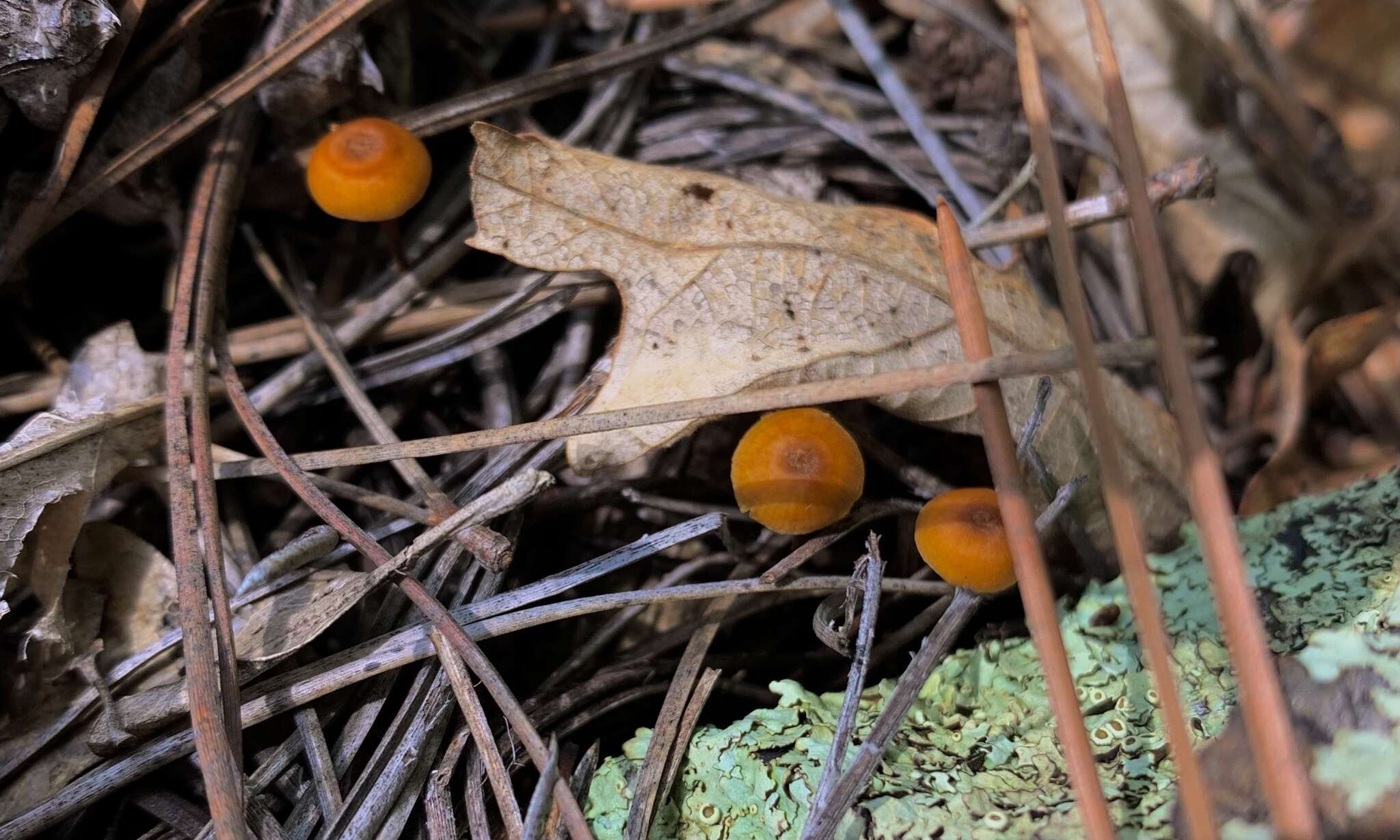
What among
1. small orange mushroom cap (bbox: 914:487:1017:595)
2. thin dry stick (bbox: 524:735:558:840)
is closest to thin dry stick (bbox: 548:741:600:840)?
thin dry stick (bbox: 524:735:558:840)

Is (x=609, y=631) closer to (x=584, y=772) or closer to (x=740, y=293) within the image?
(x=584, y=772)

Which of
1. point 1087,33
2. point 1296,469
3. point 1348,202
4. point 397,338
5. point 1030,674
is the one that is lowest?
point 1030,674

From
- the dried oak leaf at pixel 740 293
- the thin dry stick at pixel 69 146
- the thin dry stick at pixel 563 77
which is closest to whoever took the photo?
the dried oak leaf at pixel 740 293

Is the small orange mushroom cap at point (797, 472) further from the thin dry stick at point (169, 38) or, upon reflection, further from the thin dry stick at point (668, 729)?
the thin dry stick at point (169, 38)

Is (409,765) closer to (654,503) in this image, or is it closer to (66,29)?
(654,503)

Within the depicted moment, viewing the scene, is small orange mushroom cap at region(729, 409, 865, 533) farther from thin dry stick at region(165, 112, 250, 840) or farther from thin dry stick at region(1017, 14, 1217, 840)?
thin dry stick at region(165, 112, 250, 840)

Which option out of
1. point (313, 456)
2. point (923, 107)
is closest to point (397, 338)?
point (313, 456)

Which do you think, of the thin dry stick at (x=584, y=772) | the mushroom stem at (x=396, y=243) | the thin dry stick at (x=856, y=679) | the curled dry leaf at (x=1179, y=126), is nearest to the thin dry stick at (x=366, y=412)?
the mushroom stem at (x=396, y=243)
